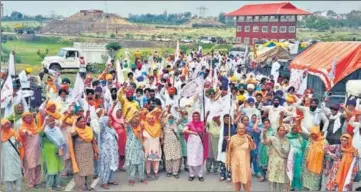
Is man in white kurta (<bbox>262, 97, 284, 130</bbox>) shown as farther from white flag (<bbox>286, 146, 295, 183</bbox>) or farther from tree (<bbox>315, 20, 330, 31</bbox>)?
tree (<bbox>315, 20, 330, 31</bbox>)

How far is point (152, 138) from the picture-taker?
6664mm

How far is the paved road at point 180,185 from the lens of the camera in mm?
6395

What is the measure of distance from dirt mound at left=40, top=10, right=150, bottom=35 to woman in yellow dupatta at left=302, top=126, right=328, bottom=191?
38.8 meters

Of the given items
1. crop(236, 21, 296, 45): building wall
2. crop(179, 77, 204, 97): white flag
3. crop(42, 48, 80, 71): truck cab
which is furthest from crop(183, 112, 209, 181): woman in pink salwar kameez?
crop(236, 21, 296, 45): building wall

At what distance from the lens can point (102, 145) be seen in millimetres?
6340

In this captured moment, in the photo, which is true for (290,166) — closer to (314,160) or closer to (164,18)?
(314,160)

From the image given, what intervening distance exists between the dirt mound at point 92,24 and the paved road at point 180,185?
1479 inches

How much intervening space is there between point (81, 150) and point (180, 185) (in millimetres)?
1544

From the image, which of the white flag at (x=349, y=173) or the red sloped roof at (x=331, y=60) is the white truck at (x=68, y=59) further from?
the white flag at (x=349, y=173)

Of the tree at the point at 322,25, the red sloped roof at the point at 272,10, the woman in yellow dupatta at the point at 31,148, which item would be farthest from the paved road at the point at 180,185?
Answer: the tree at the point at 322,25

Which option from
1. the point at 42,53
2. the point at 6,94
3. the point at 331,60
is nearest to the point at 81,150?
the point at 6,94

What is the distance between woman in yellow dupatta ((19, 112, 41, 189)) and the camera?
19.2 ft

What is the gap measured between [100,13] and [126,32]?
3.33 meters

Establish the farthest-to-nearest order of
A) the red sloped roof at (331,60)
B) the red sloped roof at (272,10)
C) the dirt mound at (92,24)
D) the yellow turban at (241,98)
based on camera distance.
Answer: the dirt mound at (92,24) → the red sloped roof at (272,10) → the red sloped roof at (331,60) → the yellow turban at (241,98)
